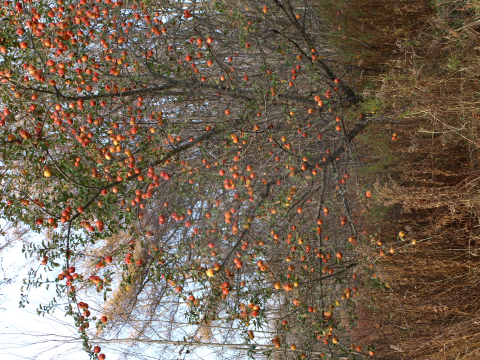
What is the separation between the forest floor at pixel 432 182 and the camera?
8.07 feet

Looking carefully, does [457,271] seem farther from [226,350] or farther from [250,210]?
[226,350]

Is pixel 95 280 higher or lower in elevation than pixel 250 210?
lower

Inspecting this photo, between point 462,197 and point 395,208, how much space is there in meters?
1.47

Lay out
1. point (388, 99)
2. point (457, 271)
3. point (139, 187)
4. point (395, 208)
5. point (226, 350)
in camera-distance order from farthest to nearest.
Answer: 1. point (226, 350)
2. point (395, 208)
3. point (139, 187)
4. point (388, 99)
5. point (457, 271)

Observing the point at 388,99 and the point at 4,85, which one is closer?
the point at 4,85

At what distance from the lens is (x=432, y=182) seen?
283cm

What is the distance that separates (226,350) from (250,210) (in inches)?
80.7

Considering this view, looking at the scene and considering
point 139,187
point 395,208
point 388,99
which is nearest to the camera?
point 388,99

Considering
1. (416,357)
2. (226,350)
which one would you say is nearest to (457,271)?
(416,357)

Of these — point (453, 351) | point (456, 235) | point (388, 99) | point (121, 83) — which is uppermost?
point (121, 83)

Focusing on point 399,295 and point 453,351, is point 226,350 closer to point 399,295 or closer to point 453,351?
point 399,295

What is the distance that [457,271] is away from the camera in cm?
274

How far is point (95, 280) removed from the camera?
254 centimetres

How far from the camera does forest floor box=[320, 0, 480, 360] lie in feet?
8.07
